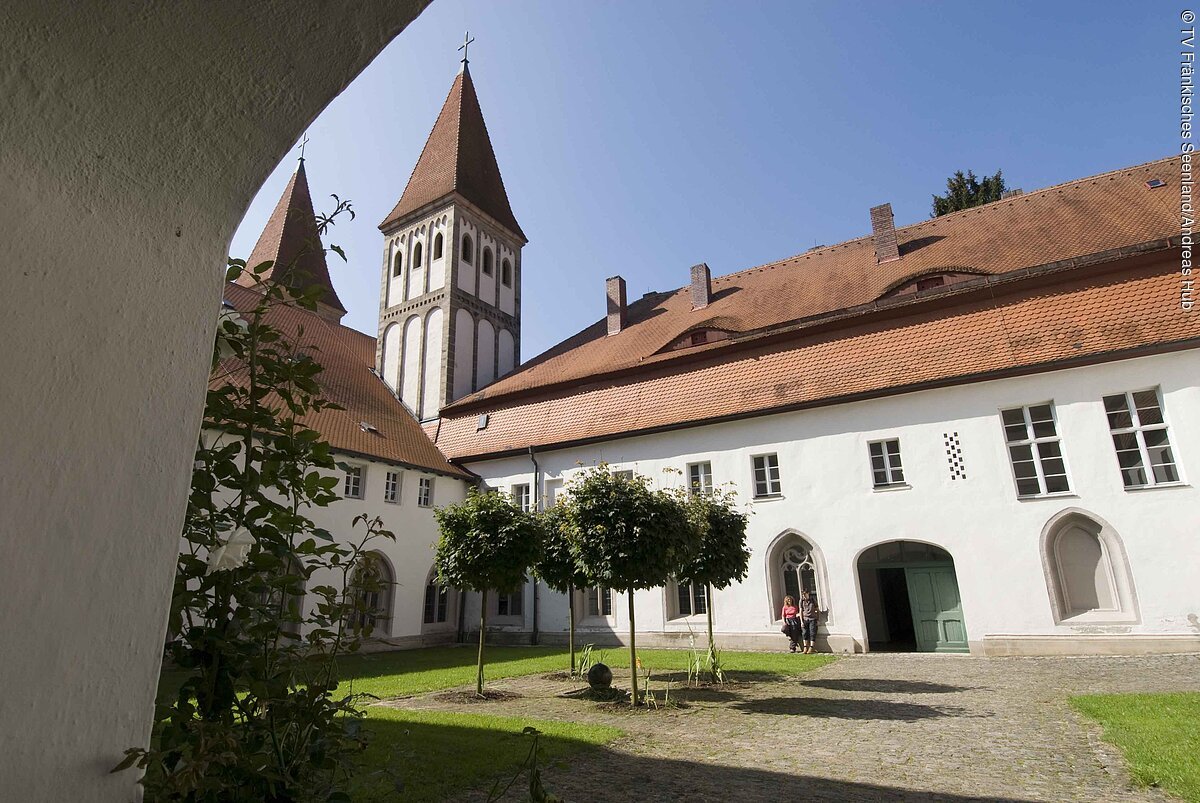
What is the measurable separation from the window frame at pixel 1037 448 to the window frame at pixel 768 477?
4.94 m

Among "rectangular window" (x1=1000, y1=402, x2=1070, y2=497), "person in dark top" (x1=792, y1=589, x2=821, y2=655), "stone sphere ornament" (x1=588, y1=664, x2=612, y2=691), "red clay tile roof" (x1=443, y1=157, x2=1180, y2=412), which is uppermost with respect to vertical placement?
"red clay tile roof" (x1=443, y1=157, x2=1180, y2=412)

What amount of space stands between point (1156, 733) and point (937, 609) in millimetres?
9210

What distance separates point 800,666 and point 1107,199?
15062mm

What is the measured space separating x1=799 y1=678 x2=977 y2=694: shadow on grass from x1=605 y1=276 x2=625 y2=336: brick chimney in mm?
15648

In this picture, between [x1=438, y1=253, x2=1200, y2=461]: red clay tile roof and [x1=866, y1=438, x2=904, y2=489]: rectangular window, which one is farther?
[x1=866, y1=438, x2=904, y2=489]: rectangular window

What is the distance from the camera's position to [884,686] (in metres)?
10.2

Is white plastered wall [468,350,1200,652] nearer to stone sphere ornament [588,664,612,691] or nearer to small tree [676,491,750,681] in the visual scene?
small tree [676,491,750,681]

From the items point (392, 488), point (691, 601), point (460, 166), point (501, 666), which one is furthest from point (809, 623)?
point (460, 166)

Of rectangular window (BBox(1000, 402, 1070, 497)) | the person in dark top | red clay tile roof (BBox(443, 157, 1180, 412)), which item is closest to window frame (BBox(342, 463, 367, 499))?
red clay tile roof (BBox(443, 157, 1180, 412))

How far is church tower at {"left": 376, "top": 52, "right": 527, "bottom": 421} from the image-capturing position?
2569cm

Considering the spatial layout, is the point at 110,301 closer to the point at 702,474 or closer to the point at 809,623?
the point at 809,623

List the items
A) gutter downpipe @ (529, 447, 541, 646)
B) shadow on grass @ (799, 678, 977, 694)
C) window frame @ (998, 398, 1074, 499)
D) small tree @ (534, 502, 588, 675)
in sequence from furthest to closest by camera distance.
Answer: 1. gutter downpipe @ (529, 447, 541, 646)
2. window frame @ (998, 398, 1074, 499)
3. small tree @ (534, 502, 588, 675)
4. shadow on grass @ (799, 678, 977, 694)

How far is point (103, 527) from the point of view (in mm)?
1443

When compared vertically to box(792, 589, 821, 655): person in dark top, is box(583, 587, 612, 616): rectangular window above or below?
above
